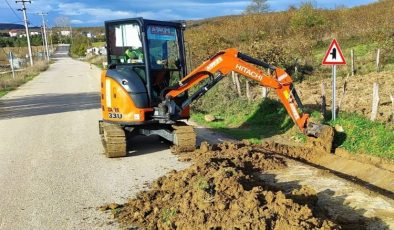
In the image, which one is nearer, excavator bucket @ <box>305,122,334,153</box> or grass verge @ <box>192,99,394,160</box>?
grass verge @ <box>192,99,394,160</box>

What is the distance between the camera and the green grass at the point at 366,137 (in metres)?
8.80

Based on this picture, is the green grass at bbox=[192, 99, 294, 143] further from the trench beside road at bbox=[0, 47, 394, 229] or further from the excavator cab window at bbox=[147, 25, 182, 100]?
the excavator cab window at bbox=[147, 25, 182, 100]

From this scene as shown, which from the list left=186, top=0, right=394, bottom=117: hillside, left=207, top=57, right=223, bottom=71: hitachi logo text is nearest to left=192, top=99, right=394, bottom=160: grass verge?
left=186, top=0, right=394, bottom=117: hillside

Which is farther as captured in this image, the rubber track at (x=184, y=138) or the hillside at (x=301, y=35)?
the hillside at (x=301, y=35)

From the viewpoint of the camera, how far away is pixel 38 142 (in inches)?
455

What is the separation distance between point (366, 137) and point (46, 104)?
14798 millimetres

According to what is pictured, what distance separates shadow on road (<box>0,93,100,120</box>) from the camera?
17625 mm

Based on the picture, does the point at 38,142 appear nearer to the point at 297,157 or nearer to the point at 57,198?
the point at 57,198

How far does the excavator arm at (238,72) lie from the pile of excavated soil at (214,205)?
6.25ft

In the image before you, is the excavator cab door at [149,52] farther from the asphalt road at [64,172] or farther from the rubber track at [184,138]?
the asphalt road at [64,172]

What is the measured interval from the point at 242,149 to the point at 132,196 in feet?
9.48

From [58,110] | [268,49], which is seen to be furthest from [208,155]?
[268,49]

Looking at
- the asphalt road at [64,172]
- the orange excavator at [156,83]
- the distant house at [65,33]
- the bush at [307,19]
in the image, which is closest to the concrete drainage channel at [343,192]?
the orange excavator at [156,83]

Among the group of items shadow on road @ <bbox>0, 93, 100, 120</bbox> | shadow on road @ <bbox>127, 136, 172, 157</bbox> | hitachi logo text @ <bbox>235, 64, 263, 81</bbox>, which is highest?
hitachi logo text @ <bbox>235, 64, 263, 81</bbox>
